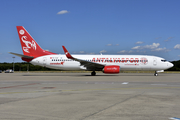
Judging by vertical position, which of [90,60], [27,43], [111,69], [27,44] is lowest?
[111,69]

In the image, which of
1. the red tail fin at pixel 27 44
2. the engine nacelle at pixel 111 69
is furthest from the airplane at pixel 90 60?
the engine nacelle at pixel 111 69

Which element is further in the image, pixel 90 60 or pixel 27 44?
pixel 27 44

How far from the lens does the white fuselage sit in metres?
36.6

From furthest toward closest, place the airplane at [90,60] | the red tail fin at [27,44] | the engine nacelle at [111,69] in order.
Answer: the red tail fin at [27,44] < the airplane at [90,60] < the engine nacelle at [111,69]

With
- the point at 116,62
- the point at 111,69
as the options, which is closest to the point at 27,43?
the point at 111,69

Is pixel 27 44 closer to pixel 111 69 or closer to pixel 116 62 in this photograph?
pixel 111 69

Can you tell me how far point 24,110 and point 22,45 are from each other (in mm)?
32889

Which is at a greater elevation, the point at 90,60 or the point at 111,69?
the point at 90,60

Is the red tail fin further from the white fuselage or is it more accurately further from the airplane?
the white fuselage

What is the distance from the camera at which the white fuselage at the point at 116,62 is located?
36.6 metres

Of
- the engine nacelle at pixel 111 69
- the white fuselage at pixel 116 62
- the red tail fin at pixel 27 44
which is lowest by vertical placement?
the engine nacelle at pixel 111 69

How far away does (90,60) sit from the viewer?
3756cm

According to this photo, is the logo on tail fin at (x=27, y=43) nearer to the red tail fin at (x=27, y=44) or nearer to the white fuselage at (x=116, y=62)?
the red tail fin at (x=27, y=44)

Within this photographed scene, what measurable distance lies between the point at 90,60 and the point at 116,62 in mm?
4674
